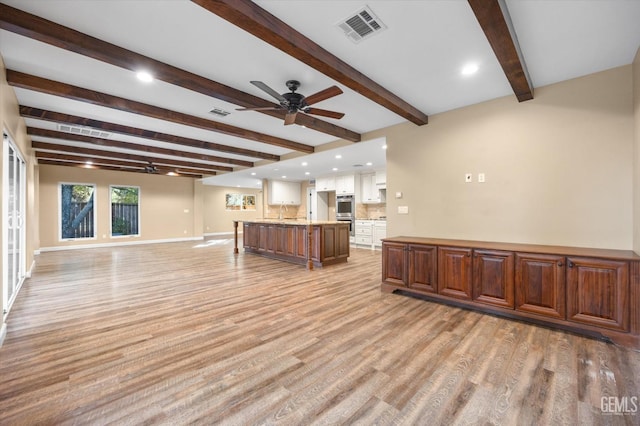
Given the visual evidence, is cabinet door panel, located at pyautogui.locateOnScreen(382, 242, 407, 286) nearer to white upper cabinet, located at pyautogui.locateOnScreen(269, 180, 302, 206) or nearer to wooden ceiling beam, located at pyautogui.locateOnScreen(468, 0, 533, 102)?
wooden ceiling beam, located at pyautogui.locateOnScreen(468, 0, 533, 102)

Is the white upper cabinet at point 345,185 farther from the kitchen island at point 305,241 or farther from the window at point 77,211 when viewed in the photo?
the window at point 77,211

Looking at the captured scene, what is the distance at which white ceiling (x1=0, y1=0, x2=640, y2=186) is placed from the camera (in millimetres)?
2086

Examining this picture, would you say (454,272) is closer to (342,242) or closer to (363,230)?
(342,242)

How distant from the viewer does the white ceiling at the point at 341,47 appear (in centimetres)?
209

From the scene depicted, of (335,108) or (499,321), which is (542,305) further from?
(335,108)

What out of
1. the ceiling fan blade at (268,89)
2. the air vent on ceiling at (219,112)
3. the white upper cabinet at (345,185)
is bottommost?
the white upper cabinet at (345,185)

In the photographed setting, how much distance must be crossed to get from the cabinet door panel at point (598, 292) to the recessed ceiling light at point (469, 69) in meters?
2.16

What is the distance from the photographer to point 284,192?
11.5 meters

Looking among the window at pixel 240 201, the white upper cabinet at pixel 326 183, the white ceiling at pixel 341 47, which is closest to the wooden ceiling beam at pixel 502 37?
the white ceiling at pixel 341 47

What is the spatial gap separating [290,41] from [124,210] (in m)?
10.2

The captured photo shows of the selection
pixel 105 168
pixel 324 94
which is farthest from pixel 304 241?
pixel 105 168

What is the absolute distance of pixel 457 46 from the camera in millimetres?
2578

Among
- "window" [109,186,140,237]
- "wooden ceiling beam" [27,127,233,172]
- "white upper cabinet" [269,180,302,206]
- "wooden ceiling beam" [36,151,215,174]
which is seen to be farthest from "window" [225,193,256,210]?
"wooden ceiling beam" [27,127,233,172]

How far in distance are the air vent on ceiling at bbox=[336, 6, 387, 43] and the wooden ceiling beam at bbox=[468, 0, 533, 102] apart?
689 millimetres
